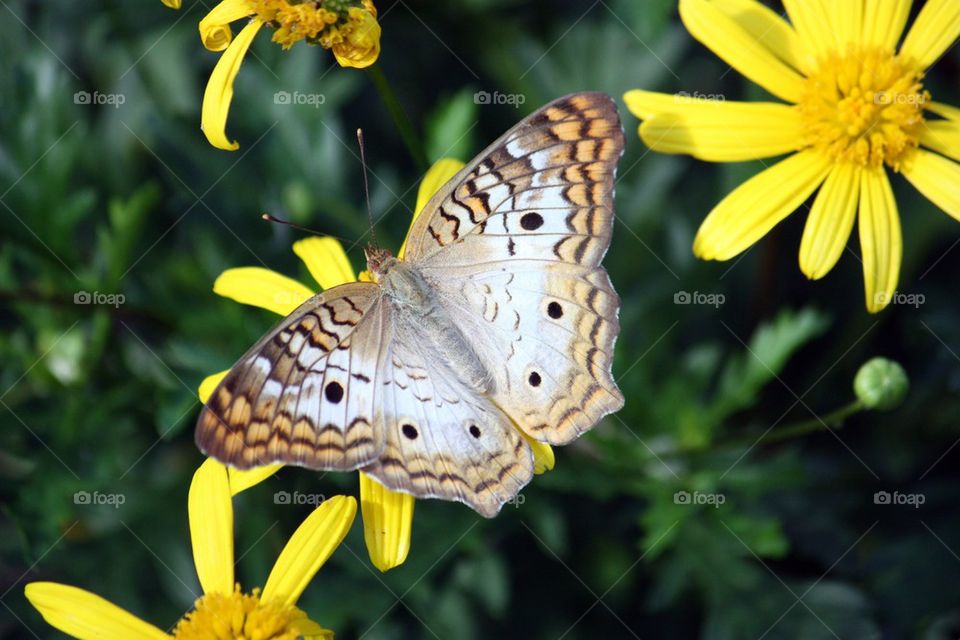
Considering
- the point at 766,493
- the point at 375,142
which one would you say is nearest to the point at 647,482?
the point at 766,493

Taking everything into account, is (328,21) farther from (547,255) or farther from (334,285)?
(547,255)

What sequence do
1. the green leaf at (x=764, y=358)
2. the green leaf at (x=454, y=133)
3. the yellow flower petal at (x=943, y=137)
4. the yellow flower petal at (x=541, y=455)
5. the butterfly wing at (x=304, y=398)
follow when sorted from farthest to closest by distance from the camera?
1. the green leaf at (x=454, y=133)
2. the green leaf at (x=764, y=358)
3. the yellow flower petal at (x=943, y=137)
4. the yellow flower petal at (x=541, y=455)
5. the butterfly wing at (x=304, y=398)

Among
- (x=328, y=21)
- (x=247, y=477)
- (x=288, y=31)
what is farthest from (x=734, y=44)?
(x=247, y=477)

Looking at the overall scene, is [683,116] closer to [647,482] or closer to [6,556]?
[647,482]

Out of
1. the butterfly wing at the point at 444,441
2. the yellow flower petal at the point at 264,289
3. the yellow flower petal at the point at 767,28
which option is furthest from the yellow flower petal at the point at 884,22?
the yellow flower petal at the point at 264,289

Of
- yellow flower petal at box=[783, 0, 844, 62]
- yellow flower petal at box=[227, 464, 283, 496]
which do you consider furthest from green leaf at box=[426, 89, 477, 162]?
yellow flower petal at box=[227, 464, 283, 496]

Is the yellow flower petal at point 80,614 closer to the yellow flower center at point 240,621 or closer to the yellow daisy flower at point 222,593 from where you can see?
the yellow daisy flower at point 222,593
